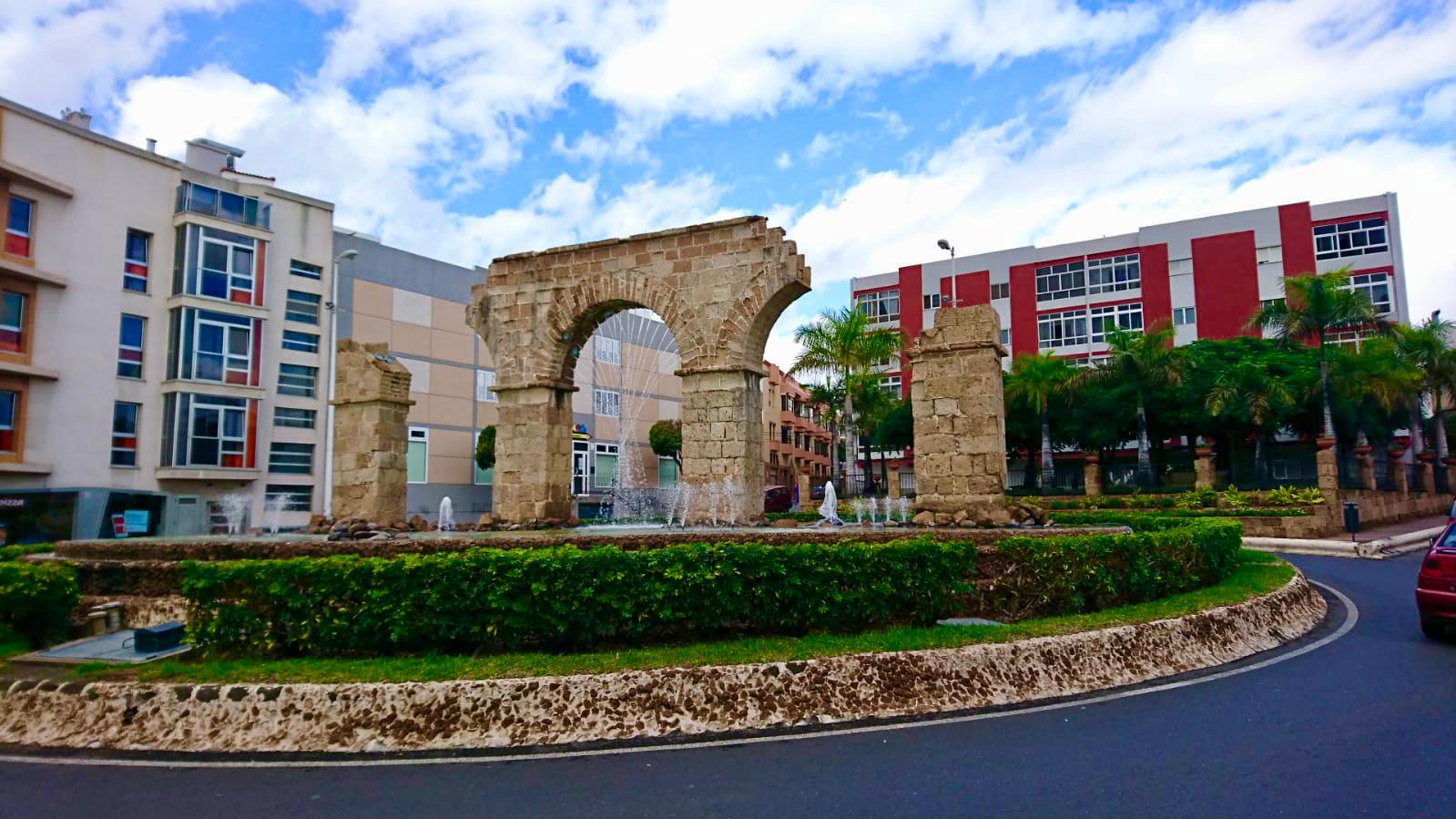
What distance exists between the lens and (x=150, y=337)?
28.1 m

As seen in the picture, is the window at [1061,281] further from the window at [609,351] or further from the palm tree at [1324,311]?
the window at [609,351]

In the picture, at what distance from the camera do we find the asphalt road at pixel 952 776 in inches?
177

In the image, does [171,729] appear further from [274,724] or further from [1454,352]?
[1454,352]

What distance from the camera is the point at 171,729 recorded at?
6000mm

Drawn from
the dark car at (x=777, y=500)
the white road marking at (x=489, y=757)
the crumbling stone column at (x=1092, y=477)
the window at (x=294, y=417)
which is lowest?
the white road marking at (x=489, y=757)

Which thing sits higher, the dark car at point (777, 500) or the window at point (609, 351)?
the window at point (609, 351)

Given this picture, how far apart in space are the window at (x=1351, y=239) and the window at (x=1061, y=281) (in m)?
10.7

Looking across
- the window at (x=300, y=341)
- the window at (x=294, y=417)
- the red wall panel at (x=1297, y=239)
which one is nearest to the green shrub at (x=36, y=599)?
the window at (x=294, y=417)

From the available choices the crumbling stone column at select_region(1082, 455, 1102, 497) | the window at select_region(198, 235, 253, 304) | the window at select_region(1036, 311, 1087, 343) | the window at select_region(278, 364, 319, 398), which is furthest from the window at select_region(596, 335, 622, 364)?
the window at select_region(1036, 311, 1087, 343)

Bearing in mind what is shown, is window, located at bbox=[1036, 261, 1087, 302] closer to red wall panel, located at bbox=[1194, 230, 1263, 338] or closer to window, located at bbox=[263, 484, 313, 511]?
red wall panel, located at bbox=[1194, 230, 1263, 338]

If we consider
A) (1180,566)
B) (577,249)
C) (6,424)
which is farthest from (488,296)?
(6,424)

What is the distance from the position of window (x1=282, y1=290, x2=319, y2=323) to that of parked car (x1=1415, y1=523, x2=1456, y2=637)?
3327 centimetres

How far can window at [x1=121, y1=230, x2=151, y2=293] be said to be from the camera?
2770 cm

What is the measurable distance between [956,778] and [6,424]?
29470 millimetres
